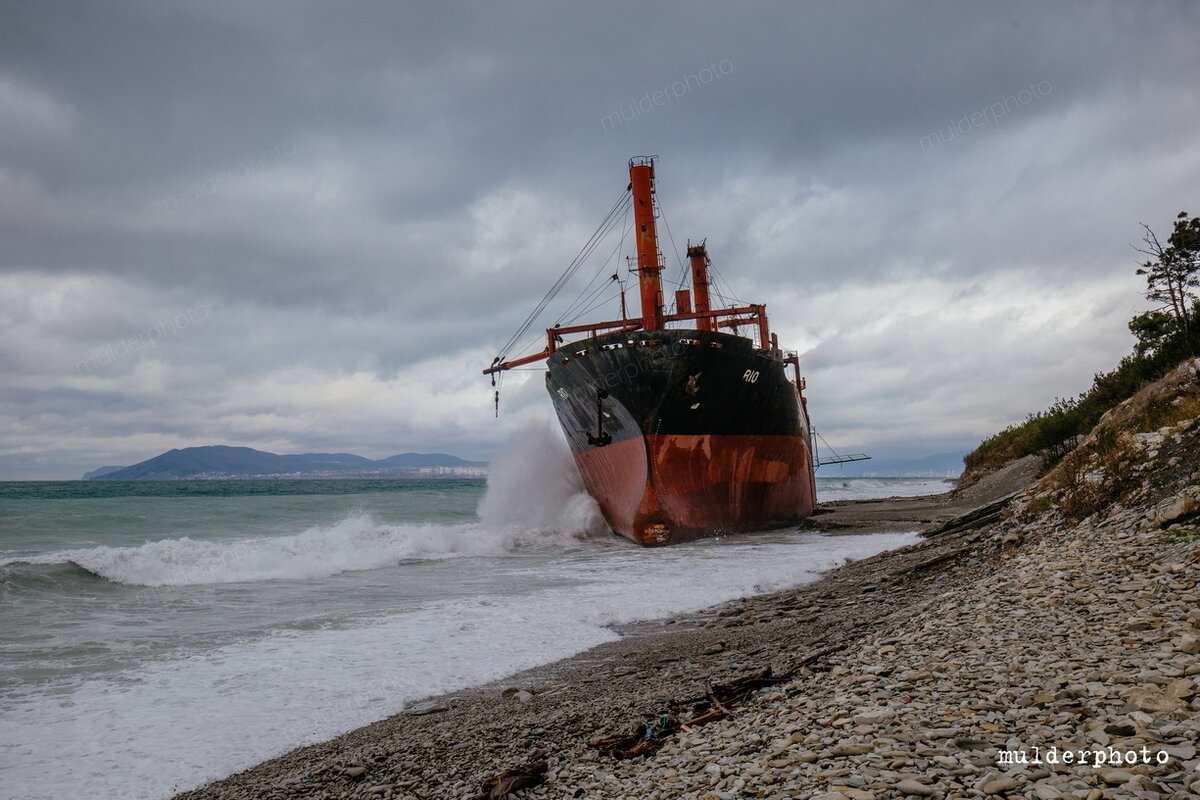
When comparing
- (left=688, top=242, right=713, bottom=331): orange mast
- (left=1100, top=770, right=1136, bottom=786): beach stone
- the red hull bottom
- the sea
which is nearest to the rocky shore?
(left=1100, top=770, right=1136, bottom=786): beach stone

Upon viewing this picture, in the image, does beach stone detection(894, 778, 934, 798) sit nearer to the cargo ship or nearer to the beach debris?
the beach debris

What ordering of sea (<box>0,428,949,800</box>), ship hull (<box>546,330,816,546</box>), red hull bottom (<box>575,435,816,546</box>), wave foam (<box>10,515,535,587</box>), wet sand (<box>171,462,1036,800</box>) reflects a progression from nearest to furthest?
wet sand (<box>171,462,1036,800</box>)
sea (<box>0,428,949,800</box>)
wave foam (<box>10,515,535,587</box>)
ship hull (<box>546,330,816,546</box>)
red hull bottom (<box>575,435,816,546</box>)

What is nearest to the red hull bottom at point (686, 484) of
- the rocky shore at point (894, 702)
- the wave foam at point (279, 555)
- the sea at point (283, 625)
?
the sea at point (283, 625)

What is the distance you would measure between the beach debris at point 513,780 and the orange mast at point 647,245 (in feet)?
53.5

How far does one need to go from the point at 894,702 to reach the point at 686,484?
14.4 metres

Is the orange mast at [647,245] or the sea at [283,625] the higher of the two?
the orange mast at [647,245]

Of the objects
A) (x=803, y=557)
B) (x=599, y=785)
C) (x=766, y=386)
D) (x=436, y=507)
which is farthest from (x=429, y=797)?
(x=436, y=507)

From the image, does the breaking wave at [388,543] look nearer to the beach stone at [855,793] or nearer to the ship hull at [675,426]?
the ship hull at [675,426]

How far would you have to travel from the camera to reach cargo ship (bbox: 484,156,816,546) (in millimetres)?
17312

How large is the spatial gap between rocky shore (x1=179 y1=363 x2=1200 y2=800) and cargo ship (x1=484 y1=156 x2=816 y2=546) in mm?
10238

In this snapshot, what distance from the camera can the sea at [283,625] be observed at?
4867 millimetres

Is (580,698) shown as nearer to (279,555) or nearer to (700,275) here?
(279,555)

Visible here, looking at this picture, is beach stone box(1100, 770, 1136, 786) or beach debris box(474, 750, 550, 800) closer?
beach stone box(1100, 770, 1136, 786)

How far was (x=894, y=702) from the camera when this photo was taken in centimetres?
327
